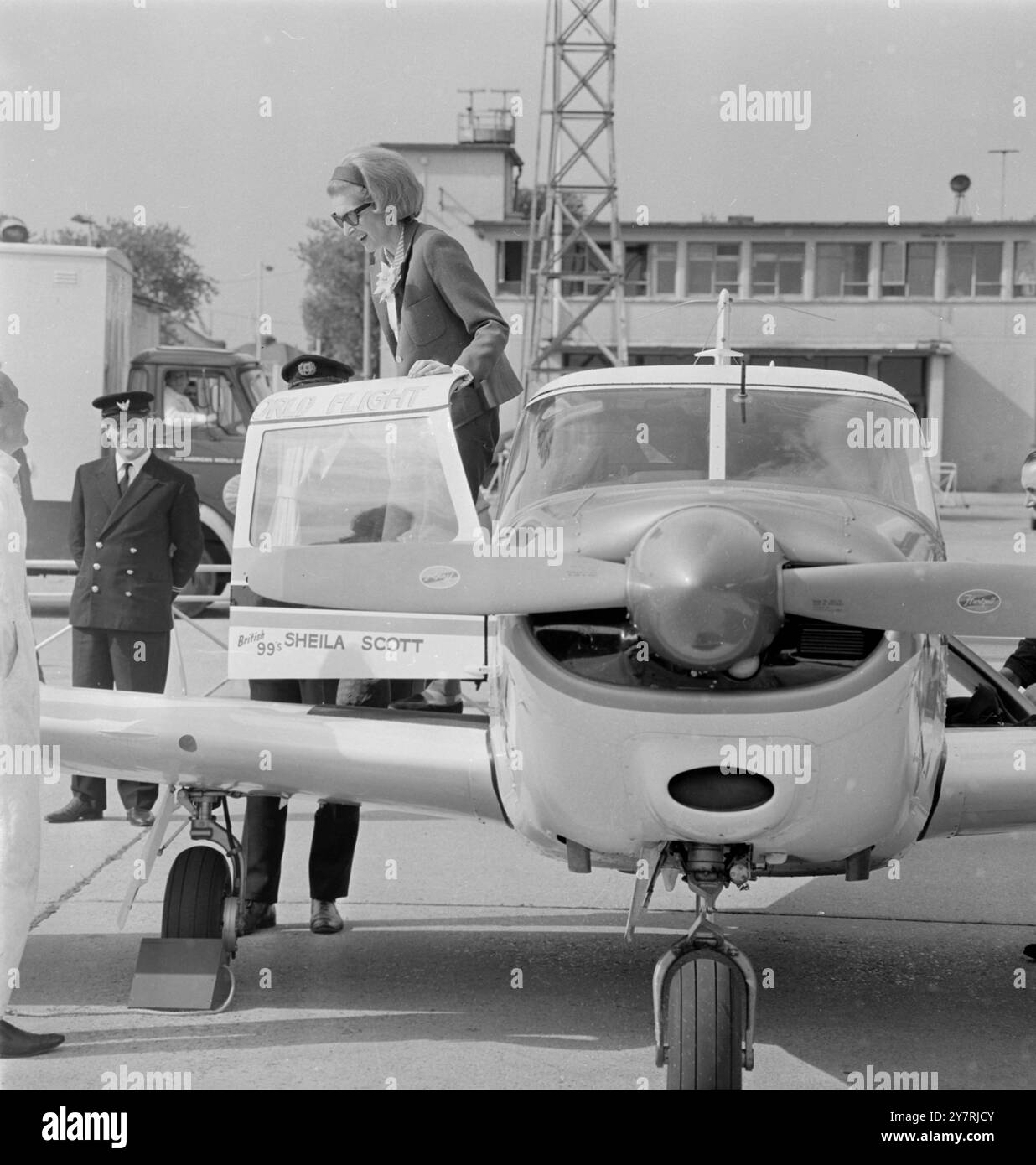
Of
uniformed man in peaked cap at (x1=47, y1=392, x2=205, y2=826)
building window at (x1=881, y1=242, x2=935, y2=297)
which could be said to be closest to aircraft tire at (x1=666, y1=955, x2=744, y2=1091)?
uniformed man in peaked cap at (x1=47, y1=392, x2=205, y2=826)

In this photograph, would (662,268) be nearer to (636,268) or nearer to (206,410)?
(636,268)

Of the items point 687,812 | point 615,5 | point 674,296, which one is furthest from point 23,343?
point 674,296

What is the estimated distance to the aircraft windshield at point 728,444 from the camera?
4.77 metres

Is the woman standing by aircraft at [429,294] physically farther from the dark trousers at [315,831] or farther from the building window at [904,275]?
the building window at [904,275]

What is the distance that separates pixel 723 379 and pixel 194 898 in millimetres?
2382

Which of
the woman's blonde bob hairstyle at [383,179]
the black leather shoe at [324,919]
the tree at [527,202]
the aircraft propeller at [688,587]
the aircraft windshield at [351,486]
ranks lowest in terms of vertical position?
the black leather shoe at [324,919]

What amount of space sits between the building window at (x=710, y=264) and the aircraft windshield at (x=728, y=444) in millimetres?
48149

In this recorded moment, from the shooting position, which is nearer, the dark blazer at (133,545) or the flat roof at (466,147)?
the dark blazer at (133,545)

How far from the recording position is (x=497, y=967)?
17.8 feet

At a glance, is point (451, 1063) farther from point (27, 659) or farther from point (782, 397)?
point (782, 397)

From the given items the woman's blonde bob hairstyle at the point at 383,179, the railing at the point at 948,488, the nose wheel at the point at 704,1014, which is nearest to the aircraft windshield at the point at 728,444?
the woman's blonde bob hairstyle at the point at 383,179

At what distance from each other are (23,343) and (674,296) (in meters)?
38.3

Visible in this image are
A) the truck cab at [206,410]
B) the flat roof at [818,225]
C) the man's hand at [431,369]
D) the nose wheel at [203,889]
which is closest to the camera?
the nose wheel at [203,889]
